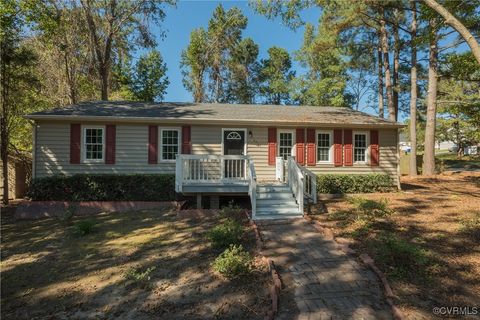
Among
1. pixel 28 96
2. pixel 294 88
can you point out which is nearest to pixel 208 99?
pixel 294 88

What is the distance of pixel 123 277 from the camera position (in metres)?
5.08

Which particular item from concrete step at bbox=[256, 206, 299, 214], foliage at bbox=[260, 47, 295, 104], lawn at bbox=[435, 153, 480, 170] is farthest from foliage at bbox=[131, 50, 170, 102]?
lawn at bbox=[435, 153, 480, 170]

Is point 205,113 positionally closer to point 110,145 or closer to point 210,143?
point 210,143

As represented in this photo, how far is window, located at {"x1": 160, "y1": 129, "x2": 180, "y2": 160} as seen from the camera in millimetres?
11517

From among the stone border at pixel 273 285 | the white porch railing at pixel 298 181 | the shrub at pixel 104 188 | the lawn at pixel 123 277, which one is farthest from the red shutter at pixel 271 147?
the stone border at pixel 273 285

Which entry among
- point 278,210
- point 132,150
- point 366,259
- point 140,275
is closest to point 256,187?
point 278,210

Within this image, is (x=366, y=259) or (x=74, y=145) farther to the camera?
(x=74, y=145)

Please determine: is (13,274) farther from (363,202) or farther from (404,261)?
(363,202)

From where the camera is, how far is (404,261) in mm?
5141

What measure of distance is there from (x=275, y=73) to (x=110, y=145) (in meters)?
24.8

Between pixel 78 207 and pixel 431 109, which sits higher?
pixel 431 109

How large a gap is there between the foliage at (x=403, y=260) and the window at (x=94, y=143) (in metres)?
10.3

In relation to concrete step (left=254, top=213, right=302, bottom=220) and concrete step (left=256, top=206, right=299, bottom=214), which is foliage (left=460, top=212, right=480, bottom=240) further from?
concrete step (left=256, top=206, right=299, bottom=214)

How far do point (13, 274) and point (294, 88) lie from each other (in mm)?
28338
